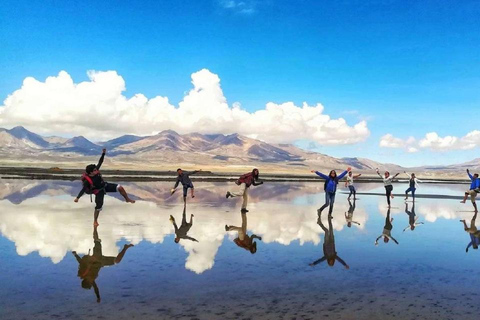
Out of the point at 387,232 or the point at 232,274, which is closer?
the point at 232,274

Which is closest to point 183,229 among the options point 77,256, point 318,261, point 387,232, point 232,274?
point 77,256

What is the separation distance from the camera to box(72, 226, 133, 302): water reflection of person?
846 cm

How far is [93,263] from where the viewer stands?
10102 mm

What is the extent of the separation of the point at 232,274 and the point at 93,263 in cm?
341

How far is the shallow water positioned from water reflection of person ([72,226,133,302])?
0.16 m

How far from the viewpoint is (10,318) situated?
651 cm

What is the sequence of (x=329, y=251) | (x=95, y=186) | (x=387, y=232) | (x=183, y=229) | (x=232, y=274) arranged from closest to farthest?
(x=232, y=274)
(x=329, y=251)
(x=95, y=186)
(x=183, y=229)
(x=387, y=232)

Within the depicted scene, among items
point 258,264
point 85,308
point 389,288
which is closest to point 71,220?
point 258,264

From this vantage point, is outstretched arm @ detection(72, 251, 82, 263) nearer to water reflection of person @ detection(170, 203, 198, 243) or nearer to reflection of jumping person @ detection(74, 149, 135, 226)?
water reflection of person @ detection(170, 203, 198, 243)

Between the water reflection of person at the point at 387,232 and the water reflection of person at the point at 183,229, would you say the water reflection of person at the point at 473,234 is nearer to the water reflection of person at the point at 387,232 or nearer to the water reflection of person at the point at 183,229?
the water reflection of person at the point at 387,232

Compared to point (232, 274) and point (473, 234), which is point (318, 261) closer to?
point (232, 274)

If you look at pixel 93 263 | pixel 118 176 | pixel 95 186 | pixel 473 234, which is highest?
pixel 95 186

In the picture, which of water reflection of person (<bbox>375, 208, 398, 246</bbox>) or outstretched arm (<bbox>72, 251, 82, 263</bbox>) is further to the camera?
water reflection of person (<bbox>375, 208, 398, 246</bbox>)

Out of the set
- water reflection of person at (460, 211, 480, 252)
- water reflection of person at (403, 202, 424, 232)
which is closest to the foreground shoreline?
water reflection of person at (403, 202, 424, 232)
